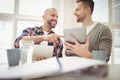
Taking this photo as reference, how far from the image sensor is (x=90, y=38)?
5.84ft

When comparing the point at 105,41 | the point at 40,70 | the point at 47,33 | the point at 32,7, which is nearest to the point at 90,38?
the point at 105,41

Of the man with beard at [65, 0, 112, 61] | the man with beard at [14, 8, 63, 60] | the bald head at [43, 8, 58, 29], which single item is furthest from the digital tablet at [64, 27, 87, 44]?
the bald head at [43, 8, 58, 29]

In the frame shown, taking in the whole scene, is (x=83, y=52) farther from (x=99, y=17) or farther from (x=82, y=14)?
(x=99, y=17)

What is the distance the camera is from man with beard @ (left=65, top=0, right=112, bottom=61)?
1482 millimetres

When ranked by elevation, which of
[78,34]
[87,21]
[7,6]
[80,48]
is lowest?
[80,48]

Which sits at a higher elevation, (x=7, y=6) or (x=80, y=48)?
(x=7, y=6)

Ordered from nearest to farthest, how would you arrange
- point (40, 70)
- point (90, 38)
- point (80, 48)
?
point (40, 70)
point (80, 48)
point (90, 38)

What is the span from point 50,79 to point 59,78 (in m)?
0.01

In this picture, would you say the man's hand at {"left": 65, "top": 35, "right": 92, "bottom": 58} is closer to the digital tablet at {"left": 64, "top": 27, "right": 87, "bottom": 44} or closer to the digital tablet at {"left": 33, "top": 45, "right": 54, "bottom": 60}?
the digital tablet at {"left": 64, "top": 27, "right": 87, "bottom": 44}

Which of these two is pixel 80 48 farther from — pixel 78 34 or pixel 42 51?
pixel 42 51

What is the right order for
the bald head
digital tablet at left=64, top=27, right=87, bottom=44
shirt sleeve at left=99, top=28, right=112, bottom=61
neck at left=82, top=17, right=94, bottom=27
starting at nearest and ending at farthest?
digital tablet at left=64, top=27, right=87, bottom=44
shirt sleeve at left=99, top=28, right=112, bottom=61
neck at left=82, top=17, right=94, bottom=27
the bald head

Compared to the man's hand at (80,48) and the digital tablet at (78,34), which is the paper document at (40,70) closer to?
the digital tablet at (78,34)

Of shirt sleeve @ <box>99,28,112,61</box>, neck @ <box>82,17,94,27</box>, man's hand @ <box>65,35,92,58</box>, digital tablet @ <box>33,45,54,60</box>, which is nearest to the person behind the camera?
digital tablet @ <box>33,45,54,60</box>

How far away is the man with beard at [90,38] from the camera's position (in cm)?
148
